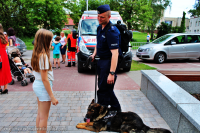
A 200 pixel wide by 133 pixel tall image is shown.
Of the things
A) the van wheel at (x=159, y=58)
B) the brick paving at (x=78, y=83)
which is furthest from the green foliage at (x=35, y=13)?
the brick paving at (x=78, y=83)

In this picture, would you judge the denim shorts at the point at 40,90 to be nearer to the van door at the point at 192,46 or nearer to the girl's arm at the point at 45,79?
the girl's arm at the point at 45,79

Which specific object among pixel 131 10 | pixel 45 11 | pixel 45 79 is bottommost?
pixel 45 79

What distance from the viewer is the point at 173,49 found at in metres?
10.8

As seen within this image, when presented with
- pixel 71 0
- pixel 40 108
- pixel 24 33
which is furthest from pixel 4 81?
pixel 24 33

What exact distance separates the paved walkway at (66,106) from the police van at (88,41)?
44.8 inches

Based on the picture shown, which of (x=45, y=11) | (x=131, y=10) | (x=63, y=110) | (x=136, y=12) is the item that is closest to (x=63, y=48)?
(x=63, y=110)

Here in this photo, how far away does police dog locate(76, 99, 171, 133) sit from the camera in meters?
3.02

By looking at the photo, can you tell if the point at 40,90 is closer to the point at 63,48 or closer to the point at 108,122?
the point at 108,122

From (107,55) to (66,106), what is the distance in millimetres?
1788

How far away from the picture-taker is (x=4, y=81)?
187 inches

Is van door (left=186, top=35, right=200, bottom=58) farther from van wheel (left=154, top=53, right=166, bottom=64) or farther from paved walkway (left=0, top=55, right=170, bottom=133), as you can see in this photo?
paved walkway (left=0, top=55, right=170, bottom=133)

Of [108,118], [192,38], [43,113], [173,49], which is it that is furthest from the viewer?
[192,38]

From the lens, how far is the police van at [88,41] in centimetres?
700

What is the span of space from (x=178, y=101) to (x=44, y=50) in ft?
7.76
